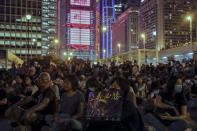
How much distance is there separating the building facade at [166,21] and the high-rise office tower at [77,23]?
140 feet

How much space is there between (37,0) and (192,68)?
110914 millimetres

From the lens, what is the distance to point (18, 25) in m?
112

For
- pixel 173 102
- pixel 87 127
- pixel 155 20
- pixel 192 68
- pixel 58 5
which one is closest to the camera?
pixel 87 127

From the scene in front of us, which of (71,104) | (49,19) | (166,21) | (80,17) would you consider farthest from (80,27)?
(71,104)

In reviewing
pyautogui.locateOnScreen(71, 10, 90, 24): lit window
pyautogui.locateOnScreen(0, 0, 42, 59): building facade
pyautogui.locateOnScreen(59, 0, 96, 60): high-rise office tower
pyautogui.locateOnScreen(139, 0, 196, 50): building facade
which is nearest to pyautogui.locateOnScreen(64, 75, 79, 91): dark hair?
pyautogui.locateOnScreen(0, 0, 42, 59): building facade

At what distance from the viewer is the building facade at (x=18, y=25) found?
109500mm

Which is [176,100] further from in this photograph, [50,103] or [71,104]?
[50,103]

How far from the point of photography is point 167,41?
173m

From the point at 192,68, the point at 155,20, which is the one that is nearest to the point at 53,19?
the point at 155,20

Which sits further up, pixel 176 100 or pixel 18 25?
pixel 18 25

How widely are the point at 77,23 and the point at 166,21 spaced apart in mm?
66814

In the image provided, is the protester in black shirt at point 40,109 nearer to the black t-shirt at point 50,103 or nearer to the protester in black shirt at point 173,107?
the black t-shirt at point 50,103

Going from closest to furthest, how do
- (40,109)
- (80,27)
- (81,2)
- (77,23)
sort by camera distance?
(40,109), (81,2), (77,23), (80,27)

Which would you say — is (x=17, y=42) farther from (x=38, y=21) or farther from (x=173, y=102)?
(x=173, y=102)
